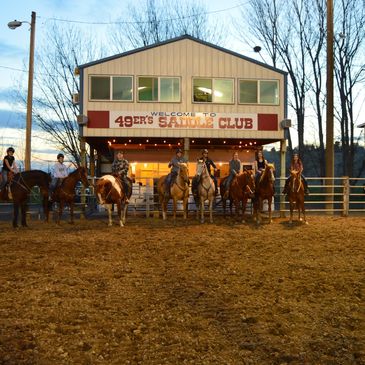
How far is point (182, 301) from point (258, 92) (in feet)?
52.2

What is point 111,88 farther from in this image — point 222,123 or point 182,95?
point 222,123

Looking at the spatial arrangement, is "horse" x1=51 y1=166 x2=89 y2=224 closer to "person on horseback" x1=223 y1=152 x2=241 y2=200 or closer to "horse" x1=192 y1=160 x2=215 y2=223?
"horse" x1=192 y1=160 x2=215 y2=223

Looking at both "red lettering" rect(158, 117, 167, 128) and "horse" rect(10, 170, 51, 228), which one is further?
"red lettering" rect(158, 117, 167, 128)

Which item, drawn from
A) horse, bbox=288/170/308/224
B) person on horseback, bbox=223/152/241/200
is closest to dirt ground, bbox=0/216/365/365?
horse, bbox=288/170/308/224

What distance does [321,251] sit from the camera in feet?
35.7

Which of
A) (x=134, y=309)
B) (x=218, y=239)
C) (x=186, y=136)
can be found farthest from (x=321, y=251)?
(x=186, y=136)

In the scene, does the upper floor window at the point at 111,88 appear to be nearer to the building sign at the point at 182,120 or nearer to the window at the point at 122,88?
the window at the point at 122,88

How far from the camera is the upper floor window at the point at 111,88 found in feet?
67.6

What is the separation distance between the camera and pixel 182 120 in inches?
819

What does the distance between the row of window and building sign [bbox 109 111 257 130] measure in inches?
23.7

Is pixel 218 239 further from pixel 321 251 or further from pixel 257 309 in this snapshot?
pixel 257 309

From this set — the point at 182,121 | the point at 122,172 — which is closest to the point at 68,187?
the point at 122,172

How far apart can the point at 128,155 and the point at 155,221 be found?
9359 millimetres

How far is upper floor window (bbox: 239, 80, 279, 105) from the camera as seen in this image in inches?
837
